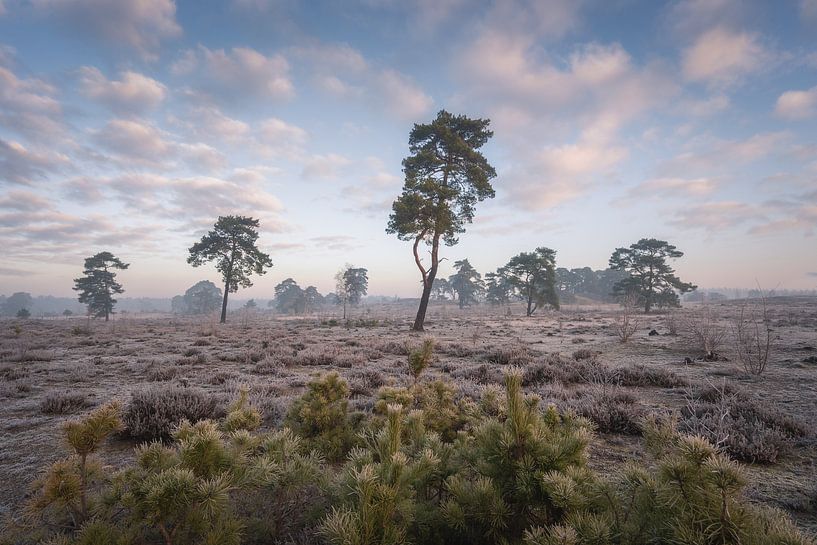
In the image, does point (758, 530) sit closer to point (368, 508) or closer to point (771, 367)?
point (368, 508)

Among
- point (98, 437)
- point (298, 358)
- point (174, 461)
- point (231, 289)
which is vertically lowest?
point (298, 358)

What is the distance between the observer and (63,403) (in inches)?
213

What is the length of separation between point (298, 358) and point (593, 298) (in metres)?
90.7

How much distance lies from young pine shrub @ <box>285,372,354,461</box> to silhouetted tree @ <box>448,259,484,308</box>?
7454 centimetres

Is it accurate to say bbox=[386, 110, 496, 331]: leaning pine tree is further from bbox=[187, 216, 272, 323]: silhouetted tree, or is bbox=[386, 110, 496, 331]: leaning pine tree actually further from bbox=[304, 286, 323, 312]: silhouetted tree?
bbox=[304, 286, 323, 312]: silhouetted tree

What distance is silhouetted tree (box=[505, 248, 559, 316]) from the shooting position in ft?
132

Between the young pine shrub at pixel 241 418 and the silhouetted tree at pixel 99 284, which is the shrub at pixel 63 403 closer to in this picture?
the young pine shrub at pixel 241 418

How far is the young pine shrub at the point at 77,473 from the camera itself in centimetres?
190

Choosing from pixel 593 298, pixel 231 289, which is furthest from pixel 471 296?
pixel 231 289

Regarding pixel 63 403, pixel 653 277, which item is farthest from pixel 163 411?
pixel 653 277

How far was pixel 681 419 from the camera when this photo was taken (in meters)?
4.55

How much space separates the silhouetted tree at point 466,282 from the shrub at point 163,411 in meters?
73.8

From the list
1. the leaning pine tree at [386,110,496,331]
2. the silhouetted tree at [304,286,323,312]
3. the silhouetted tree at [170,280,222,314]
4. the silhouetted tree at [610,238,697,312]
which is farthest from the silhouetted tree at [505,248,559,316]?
the silhouetted tree at [170,280,222,314]

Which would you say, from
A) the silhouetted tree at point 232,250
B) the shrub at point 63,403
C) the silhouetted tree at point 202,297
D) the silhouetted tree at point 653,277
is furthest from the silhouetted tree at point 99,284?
the silhouetted tree at point 653,277
